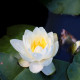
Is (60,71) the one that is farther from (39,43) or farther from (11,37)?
(11,37)

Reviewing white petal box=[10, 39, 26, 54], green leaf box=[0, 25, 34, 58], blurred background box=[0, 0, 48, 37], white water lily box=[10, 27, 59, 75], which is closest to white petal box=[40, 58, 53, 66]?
white water lily box=[10, 27, 59, 75]

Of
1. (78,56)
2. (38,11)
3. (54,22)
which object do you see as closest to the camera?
(78,56)

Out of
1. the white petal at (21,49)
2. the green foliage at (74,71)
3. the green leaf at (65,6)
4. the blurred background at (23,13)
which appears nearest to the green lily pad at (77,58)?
the green foliage at (74,71)

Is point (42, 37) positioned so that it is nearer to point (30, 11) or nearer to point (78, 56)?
point (78, 56)

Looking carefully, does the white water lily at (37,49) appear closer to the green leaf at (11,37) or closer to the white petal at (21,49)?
the white petal at (21,49)

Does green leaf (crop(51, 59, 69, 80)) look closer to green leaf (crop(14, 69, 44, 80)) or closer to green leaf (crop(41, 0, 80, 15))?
green leaf (crop(14, 69, 44, 80))

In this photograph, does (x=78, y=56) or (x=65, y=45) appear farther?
(x=65, y=45)

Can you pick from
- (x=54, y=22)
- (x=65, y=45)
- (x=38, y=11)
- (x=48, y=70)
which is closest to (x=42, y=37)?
(x=48, y=70)

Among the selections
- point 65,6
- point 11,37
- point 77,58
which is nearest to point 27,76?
point 77,58
